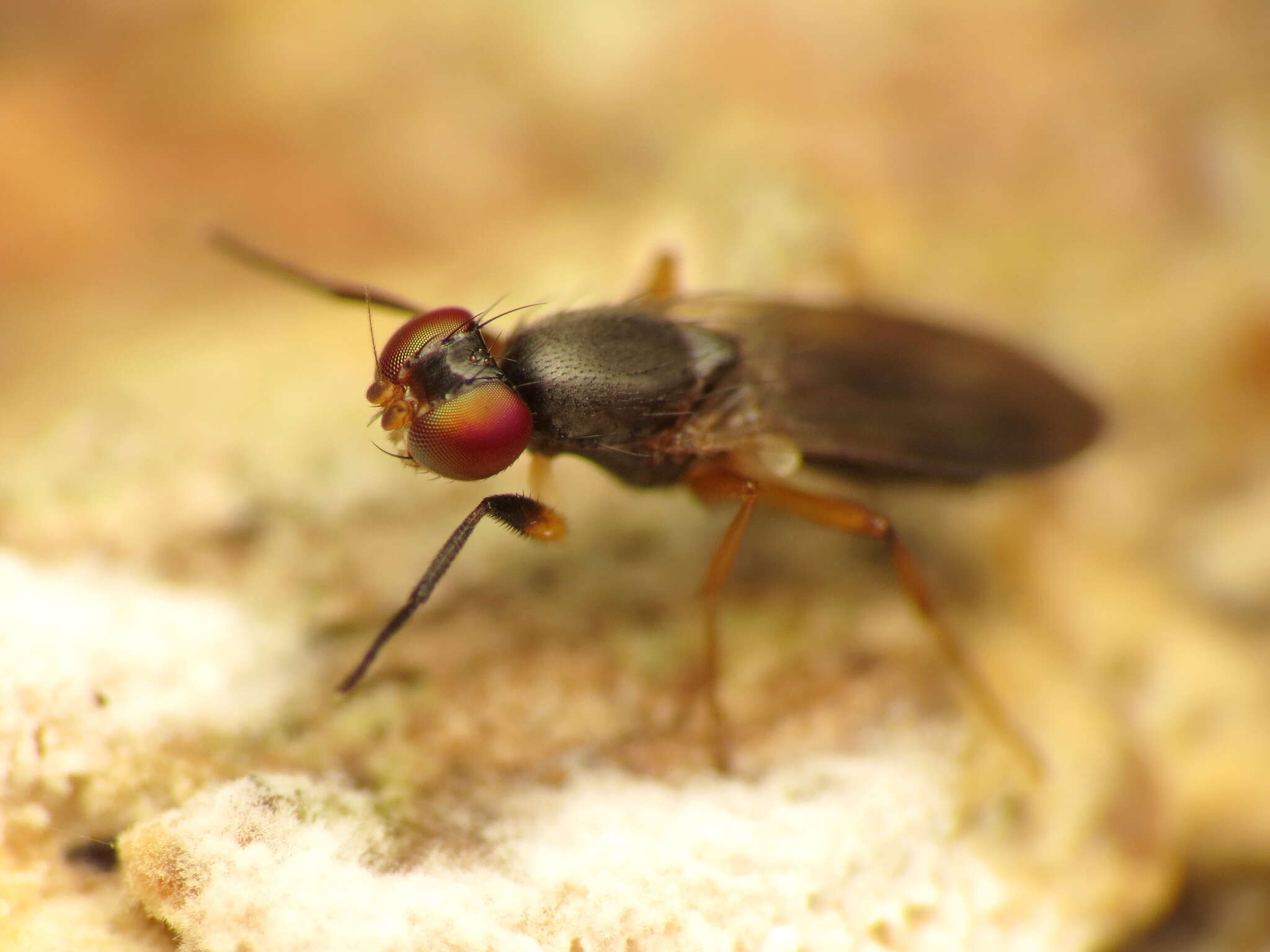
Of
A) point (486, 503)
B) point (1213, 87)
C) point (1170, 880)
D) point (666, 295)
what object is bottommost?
point (1170, 880)

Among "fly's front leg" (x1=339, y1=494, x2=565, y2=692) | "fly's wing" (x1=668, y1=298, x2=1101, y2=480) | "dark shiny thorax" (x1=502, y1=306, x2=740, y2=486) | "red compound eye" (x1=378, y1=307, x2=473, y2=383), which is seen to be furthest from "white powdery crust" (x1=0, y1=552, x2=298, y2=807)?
"fly's wing" (x1=668, y1=298, x2=1101, y2=480)

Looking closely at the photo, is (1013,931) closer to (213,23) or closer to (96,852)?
(96,852)

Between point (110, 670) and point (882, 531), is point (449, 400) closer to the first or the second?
point (110, 670)

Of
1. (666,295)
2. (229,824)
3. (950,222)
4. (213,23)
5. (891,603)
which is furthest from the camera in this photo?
(213,23)

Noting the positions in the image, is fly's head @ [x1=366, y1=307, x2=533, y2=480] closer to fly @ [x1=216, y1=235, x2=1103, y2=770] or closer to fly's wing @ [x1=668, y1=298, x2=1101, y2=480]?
fly @ [x1=216, y1=235, x2=1103, y2=770]

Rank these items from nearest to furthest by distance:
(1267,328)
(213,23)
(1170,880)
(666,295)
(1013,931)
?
(1013,931), (1170,880), (666,295), (1267,328), (213,23)

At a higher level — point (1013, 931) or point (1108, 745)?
point (1108, 745)

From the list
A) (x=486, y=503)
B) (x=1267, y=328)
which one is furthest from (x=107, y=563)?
(x=1267, y=328)

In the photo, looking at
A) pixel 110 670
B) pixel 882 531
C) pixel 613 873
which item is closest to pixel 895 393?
pixel 882 531
